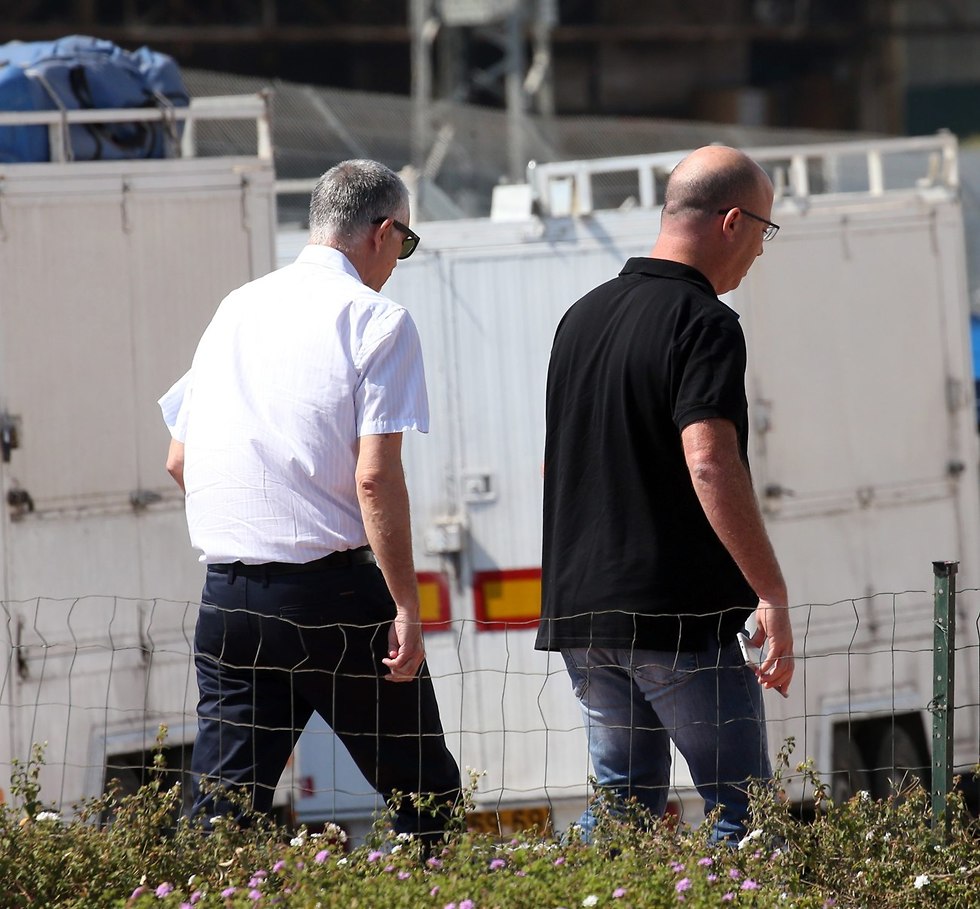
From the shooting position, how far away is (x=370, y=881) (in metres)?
2.81

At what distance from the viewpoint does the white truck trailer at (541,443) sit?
17.4ft

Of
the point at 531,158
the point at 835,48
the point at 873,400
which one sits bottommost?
the point at 873,400

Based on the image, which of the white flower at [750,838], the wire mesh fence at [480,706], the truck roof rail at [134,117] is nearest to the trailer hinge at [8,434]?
the wire mesh fence at [480,706]

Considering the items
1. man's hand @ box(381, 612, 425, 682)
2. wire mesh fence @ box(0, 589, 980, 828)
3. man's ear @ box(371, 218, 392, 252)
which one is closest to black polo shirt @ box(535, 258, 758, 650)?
man's hand @ box(381, 612, 425, 682)

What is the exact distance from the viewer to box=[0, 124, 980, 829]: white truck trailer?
15.8 feet

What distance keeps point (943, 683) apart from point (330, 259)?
166cm

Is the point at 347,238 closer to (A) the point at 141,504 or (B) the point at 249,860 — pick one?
(B) the point at 249,860

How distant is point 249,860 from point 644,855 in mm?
812

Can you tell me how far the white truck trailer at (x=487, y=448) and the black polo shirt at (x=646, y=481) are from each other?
5.98 ft

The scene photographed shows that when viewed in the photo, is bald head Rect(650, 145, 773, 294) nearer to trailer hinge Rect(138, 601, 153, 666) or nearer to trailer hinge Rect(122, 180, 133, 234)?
trailer hinge Rect(122, 180, 133, 234)

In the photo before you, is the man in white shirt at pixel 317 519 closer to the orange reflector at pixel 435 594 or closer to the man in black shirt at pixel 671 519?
the man in black shirt at pixel 671 519

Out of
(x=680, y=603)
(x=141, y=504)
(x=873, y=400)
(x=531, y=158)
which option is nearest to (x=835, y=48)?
(x=531, y=158)

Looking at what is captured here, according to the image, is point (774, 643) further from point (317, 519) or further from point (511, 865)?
point (317, 519)

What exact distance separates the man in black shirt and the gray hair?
20.2 inches
